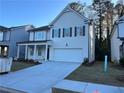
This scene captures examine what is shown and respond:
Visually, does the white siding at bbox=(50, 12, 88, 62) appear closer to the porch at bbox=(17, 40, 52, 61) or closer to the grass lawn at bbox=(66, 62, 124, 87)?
the porch at bbox=(17, 40, 52, 61)

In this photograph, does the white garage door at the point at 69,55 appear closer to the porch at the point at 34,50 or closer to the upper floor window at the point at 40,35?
the porch at the point at 34,50

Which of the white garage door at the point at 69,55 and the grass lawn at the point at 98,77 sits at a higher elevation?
the white garage door at the point at 69,55

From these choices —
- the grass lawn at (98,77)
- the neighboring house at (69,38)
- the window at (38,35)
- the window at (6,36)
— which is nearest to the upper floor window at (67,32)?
the neighboring house at (69,38)

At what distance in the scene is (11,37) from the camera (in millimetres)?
28359

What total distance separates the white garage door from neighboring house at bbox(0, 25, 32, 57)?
10187 mm

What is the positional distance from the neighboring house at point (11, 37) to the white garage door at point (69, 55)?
1019cm

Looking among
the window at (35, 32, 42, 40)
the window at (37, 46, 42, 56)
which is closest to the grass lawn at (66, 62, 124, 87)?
the window at (37, 46, 42, 56)

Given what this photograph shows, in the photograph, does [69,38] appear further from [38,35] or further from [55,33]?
[38,35]

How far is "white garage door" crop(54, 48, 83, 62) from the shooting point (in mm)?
21000

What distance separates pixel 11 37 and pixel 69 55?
42.7 ft

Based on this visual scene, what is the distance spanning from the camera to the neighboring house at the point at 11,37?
2825cm

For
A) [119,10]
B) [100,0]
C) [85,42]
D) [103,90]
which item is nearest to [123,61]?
[85,42]

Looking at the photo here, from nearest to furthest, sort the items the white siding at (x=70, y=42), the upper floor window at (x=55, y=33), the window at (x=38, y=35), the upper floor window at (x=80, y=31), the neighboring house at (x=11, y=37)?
1. the white siding at (x=70, y=42)
2. the upper floor window at (x=80, y=31)
3. the upper floor window at (x=55, y=33)
4. the window at (x=38, y=35)
5. the neighboring house at (x=11, y=37)

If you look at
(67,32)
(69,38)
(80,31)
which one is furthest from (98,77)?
(67,32)
